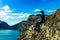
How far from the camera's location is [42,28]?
7669cm

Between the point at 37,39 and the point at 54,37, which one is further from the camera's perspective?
the point at 37,39

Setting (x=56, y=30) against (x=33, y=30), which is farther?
(x=33, y=30)

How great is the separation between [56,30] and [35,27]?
20.2 metres

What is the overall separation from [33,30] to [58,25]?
53.2ft

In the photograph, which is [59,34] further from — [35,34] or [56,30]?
[35,34]

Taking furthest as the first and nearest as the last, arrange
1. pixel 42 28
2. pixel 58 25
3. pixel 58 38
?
pixel 42 28 → pixel 58 25 → pixel 58 38

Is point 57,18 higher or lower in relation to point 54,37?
higher

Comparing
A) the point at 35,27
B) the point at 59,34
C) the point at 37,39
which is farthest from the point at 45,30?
the point at 59,34

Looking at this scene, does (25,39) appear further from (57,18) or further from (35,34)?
(57,18)

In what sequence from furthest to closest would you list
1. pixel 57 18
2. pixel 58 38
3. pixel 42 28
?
pixel 42 28 → pixel 57 18 → pixel 58 38

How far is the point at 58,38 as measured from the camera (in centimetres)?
5841

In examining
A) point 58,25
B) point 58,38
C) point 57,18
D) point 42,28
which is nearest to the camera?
point 58,38

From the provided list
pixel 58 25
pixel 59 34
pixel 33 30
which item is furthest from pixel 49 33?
pixel 33 30

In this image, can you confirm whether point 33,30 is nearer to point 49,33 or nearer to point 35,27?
point 35,27
